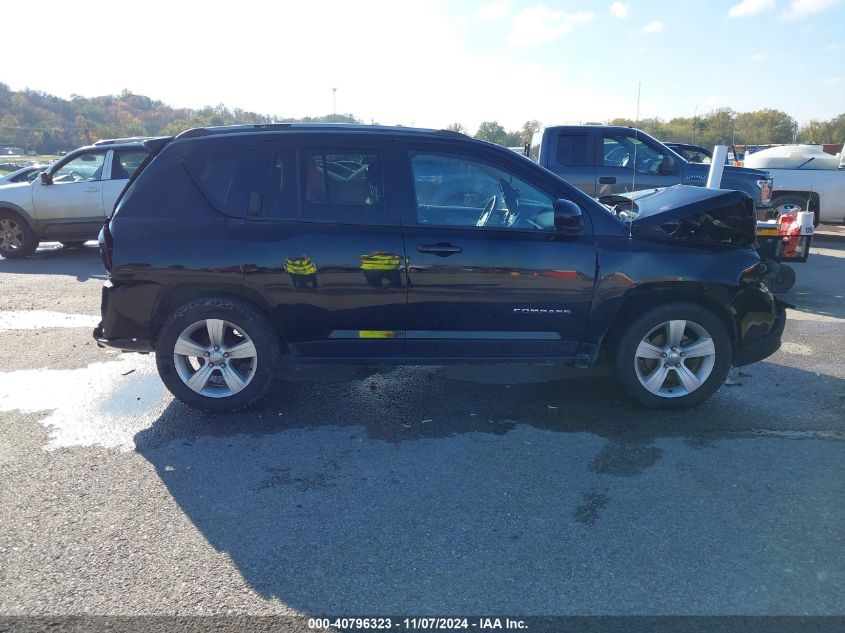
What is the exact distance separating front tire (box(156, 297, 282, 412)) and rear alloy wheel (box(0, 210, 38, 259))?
8638mm

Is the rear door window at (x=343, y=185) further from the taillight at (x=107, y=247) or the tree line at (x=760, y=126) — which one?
the tree line at (x=760, y=126)

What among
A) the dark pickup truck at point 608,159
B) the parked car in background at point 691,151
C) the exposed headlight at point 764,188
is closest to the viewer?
the dark pickup truck at point 608,159

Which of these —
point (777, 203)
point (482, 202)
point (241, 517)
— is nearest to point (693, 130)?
point (777, 203)

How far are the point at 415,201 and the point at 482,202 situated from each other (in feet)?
1.57

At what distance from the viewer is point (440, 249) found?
14.5ft

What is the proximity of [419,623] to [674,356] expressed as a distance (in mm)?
2907

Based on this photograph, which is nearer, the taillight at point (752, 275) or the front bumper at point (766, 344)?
the taillight at point (752, 275)

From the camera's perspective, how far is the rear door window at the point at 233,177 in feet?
14.7

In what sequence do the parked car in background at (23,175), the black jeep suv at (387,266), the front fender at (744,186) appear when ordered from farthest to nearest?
the parked car in background at (23,175), the front fender at (744,186), the black jeep suv at (387,266)

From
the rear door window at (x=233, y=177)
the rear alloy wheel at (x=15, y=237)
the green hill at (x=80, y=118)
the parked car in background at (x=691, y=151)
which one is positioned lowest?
the rear alloy wheel at (x=15, y=237)

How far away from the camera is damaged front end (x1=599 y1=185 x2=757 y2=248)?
4.65m

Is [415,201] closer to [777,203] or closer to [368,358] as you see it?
[368,358]

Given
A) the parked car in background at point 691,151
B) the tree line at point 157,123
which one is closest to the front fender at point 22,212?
the tree line at point 157,123

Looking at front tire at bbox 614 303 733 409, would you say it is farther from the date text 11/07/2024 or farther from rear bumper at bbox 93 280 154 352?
rear bumper at bbox 93 280 154 352
